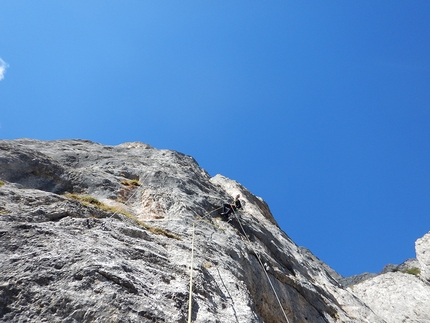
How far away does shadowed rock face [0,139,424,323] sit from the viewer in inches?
228

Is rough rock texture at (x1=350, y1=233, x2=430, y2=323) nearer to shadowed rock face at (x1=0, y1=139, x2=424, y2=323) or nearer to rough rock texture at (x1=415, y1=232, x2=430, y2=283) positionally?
rough rock texture at (x1=415, y1=232, x2=430, y2=283)

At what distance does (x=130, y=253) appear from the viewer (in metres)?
7.66

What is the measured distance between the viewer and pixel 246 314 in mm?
7281

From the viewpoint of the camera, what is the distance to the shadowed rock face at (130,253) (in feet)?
19.0

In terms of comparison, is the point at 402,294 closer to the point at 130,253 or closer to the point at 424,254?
the point at 424,254

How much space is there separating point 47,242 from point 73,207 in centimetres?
214

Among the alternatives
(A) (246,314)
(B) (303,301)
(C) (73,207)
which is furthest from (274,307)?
(C) (73,207)

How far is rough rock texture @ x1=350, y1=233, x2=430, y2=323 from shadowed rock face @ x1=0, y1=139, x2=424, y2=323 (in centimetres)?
967

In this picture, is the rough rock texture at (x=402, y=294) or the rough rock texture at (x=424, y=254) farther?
the rough rock texture at (x=424, y=254)

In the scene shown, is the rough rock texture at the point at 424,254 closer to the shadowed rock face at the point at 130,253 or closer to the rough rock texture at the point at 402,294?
the rough rock texture at the point at 402,294

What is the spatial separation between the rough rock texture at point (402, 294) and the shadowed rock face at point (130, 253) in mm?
9669

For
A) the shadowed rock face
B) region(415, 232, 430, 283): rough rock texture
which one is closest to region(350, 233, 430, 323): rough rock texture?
region(415, 232, 430, 283): rough rock texture

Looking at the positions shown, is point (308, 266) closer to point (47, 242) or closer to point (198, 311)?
point (198, 311)

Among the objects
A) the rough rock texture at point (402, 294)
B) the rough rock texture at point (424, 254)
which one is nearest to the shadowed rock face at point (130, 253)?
the rough rock texture at point (402, 294)
